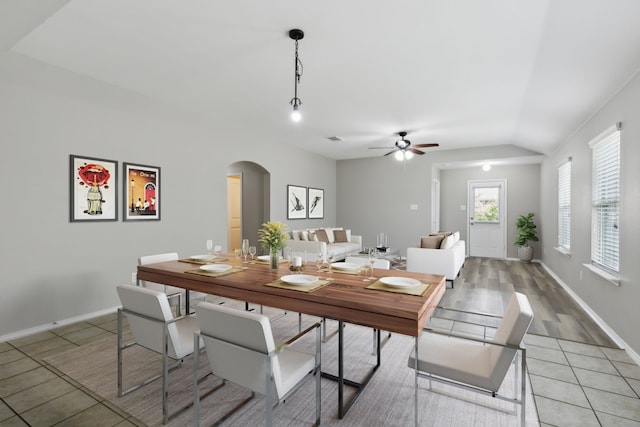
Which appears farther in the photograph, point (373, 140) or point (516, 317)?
point (373, 140)

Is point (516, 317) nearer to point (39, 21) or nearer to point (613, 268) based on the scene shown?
point (613, 268)

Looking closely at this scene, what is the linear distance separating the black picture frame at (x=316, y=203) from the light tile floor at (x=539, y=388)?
518 centimetres

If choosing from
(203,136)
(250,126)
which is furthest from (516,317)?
(250,126)

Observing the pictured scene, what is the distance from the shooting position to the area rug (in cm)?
191

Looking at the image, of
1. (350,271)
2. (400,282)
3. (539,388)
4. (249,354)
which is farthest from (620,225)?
(249,354)

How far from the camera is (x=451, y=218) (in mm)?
8727

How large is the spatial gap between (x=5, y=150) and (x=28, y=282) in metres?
1.31

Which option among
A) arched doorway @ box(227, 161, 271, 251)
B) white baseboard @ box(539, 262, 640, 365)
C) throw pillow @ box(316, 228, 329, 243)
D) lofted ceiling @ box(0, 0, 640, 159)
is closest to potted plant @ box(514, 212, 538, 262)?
white baseboard @ box(539, 262, 640, 365)

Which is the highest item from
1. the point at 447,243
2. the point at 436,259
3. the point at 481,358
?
the point at 447,243

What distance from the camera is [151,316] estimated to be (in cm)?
191

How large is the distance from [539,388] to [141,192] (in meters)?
4.55

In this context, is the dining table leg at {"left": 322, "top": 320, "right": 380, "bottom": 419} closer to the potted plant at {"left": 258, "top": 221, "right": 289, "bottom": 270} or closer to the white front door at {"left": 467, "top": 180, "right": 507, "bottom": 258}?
the potted plant at {"left": 258, "top": 221, "right": 289, "bottom": 270}

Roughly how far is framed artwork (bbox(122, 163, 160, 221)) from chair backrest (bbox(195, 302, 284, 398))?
2.95m

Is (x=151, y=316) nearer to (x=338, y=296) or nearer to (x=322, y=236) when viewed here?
(x=338, y=296)
